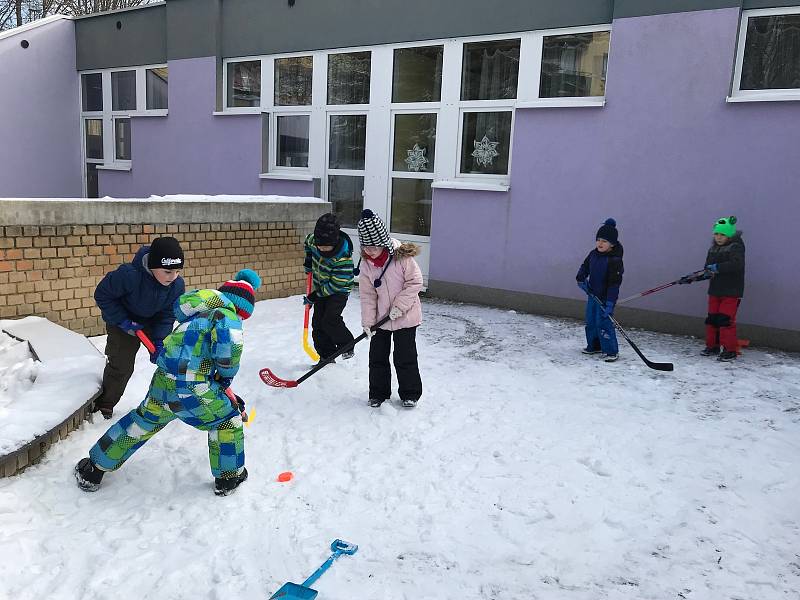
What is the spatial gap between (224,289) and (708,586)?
2.71 meters

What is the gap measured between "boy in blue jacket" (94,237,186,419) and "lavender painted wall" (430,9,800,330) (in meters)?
4.95

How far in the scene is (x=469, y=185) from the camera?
8.31m

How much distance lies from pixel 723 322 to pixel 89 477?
568 centimetres

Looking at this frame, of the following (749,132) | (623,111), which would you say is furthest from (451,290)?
(749,132)

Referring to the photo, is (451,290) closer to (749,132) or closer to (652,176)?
(652,176)

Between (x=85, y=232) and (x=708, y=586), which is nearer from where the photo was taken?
(x=708, y=586)

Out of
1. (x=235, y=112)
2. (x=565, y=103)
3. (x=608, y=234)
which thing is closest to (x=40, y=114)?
(x=235, y=112)

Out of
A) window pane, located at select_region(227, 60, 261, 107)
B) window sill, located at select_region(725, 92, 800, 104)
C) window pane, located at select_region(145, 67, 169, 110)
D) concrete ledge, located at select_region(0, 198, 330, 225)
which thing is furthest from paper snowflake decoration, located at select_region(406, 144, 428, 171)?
window pane, located at select_region(145, 67, 169, 110)

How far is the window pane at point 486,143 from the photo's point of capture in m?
8.26

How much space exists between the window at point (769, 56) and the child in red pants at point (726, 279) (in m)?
1.45

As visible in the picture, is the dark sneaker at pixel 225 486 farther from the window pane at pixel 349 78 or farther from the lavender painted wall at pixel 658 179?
the window pane at pixel 349 78

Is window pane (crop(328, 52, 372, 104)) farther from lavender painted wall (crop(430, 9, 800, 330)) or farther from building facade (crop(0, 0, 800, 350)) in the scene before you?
lavender painted wall (crop(430, 9, 800, 330))

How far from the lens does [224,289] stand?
343cm

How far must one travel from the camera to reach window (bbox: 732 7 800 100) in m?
6.38
